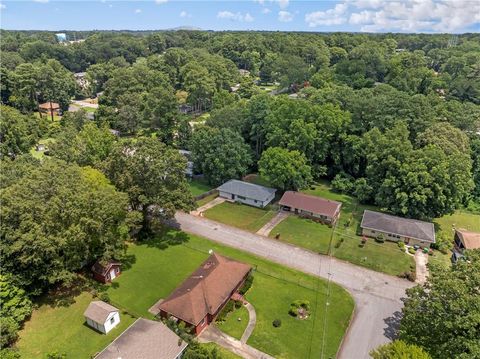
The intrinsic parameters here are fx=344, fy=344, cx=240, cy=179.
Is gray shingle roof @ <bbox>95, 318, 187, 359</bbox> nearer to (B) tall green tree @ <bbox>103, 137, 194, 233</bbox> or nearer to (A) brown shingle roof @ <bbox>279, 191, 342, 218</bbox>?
(B) tall green tree @ <bbox>103, 137, 194, 233</bbox>

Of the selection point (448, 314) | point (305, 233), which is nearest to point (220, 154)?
point (305, 233)

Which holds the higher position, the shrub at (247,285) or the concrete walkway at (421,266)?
the shrub at (247,285)

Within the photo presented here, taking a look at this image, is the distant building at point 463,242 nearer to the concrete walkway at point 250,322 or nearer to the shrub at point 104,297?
the concrete walkway at point 250,322

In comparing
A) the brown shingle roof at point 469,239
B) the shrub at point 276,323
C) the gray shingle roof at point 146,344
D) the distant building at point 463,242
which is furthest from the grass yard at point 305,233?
the gray shingle roof at point 146,344

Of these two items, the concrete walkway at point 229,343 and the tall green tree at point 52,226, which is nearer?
the concrete walkway at point 229,343

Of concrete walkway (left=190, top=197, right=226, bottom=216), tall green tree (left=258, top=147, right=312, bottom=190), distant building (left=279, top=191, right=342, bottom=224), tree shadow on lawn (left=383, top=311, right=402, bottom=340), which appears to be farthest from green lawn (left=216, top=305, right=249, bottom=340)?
tall green tree (left=258, top=147, right=312, bottom=190)
